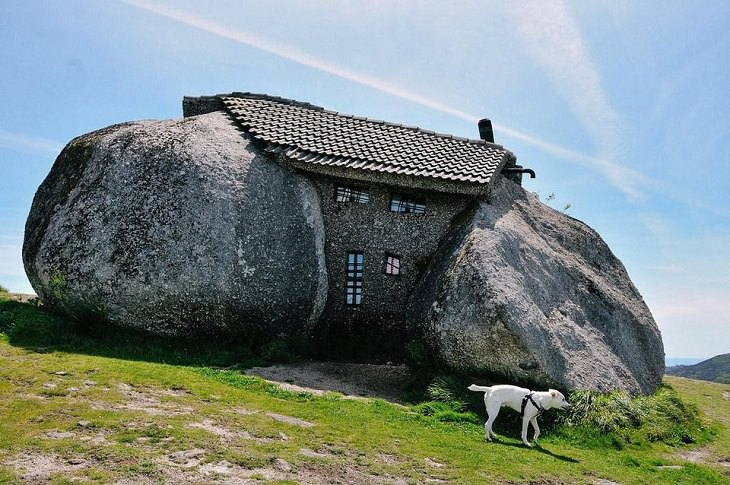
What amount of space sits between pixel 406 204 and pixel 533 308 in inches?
222

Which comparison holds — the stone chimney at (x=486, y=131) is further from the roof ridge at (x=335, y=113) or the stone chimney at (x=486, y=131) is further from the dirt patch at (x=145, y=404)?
the dirt patch at (x=145, y=404)

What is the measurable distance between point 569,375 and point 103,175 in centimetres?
1401

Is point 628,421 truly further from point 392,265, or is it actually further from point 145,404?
point 145,404

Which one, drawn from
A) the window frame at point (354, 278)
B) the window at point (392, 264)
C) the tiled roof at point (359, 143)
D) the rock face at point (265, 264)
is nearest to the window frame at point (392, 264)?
the window at point (392, 264)

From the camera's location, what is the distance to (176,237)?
1591 centimetres

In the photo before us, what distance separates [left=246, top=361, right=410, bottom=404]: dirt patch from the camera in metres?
14.3

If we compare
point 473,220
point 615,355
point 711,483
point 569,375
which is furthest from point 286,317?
point 711,483

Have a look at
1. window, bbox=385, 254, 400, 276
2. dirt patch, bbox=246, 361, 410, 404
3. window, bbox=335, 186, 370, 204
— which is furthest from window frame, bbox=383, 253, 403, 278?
dirt patch, bbox=246, 361, 410, 404

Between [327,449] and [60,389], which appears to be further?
[60,389]

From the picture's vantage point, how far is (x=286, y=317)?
16.7m

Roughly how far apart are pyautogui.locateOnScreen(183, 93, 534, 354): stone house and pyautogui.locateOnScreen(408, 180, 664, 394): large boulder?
0.90m

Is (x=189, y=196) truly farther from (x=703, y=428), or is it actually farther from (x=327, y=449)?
(x=703, y=428)

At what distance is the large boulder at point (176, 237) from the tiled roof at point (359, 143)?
1.35 metres

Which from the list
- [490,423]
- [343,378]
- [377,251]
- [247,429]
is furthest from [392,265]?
[247,429]
